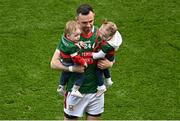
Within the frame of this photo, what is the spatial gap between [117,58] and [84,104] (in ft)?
8.37

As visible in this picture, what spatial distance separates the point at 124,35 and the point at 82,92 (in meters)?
3.34

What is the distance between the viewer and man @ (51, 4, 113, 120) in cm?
462

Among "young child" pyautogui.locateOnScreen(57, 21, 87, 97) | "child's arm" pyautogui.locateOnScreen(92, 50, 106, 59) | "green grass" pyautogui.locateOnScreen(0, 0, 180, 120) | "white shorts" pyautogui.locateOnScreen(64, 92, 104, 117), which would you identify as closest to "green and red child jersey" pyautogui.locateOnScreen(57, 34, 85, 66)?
"young child" pyautogui.locateOnScreen(57, 21, 87, 97)

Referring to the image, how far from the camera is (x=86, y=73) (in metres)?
4.90

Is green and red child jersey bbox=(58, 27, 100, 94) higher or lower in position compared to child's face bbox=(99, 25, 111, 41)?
lower

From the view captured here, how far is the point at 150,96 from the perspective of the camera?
22.0ft

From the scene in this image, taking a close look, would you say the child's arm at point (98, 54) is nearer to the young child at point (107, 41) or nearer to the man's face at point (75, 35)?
the young child at point (107, 41)

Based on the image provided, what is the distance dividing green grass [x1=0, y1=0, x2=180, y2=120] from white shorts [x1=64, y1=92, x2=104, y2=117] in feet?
3.64

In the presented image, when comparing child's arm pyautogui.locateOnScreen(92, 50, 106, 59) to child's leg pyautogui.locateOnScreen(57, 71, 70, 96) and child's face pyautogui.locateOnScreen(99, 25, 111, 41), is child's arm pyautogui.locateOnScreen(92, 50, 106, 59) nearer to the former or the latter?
child's face pyautogui.locateOnScreen(99, 25, 111, 41)

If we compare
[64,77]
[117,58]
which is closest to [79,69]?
[64,77]

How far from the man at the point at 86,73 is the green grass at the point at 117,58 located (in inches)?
44.4

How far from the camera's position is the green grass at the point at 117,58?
6.46 m

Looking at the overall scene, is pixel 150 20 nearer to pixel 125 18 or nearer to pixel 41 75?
pixel 125 18

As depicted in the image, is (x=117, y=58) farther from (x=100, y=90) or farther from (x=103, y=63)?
(x=103, y=63)
